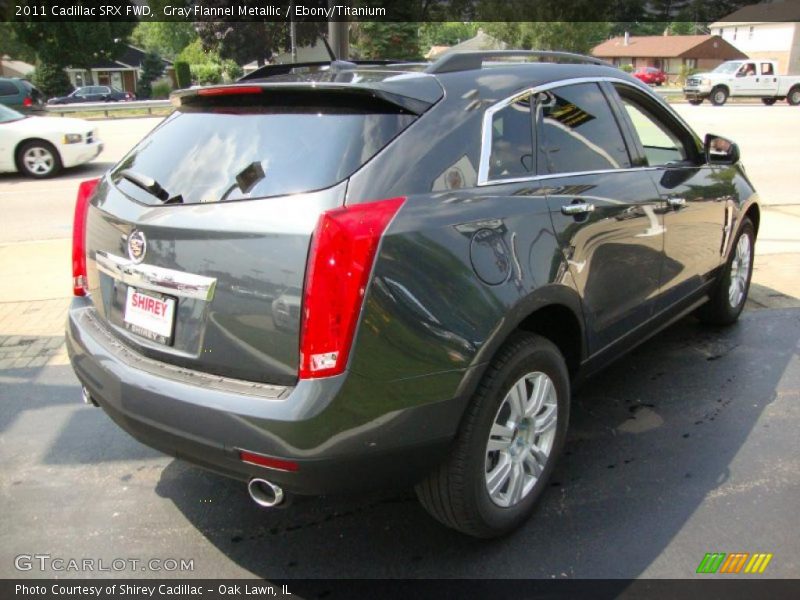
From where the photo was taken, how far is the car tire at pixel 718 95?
1251 inches

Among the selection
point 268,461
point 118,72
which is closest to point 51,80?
point 118,72

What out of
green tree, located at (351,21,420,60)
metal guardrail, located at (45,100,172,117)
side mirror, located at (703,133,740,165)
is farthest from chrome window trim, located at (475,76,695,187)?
metal guardrail, located at (45,100,172,117)

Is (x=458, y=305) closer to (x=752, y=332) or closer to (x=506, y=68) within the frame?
(x=506, y=68)

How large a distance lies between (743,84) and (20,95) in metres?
29.0

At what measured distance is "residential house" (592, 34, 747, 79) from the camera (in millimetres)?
71688

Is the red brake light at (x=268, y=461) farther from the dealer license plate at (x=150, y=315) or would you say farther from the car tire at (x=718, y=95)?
the car tire at (x=718, y=95)

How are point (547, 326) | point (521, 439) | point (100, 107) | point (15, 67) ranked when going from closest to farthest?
point (521, 439), point (547, 326), point (100, 107), point (15, 67)

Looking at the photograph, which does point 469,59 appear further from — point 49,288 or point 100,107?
point 100,107

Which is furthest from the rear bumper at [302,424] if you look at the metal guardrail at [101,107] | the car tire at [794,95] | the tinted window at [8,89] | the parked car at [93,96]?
the parked car at [93,96]

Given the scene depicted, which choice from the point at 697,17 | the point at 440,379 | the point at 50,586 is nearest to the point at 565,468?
the point at 440,379

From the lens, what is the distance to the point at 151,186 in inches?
107

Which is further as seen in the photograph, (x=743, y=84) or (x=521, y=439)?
(x=743, y=84)

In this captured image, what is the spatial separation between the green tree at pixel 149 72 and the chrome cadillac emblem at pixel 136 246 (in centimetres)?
6677

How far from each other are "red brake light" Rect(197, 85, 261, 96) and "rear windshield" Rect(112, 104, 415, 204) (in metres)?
0.06
